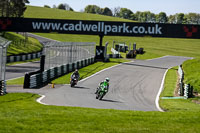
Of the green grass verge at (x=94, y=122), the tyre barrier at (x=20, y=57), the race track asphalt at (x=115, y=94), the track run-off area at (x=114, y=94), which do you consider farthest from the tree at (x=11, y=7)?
the green grass verge at (x=94, y=122)

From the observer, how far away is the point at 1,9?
8050 centimetres

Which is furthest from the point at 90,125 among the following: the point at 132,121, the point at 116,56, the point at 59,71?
the point at 116,56

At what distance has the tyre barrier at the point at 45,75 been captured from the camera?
26625mm

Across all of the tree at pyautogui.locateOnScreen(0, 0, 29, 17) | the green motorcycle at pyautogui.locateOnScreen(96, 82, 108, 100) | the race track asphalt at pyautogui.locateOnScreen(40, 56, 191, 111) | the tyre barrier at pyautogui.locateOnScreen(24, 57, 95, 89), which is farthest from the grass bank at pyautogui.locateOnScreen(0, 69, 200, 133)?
the tree at pyautogui.locateOnScreen(0, 0, 29, 17)

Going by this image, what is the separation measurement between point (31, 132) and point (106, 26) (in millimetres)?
37112

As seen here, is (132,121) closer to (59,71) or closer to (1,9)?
(59,71)

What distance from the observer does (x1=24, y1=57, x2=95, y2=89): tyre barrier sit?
87.4 feet

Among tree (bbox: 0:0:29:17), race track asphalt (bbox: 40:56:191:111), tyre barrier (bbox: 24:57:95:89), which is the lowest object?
race track asphalt (bbox: 40:56:191:111)

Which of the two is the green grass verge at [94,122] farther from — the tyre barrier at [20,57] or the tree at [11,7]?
the tree at [11,7]

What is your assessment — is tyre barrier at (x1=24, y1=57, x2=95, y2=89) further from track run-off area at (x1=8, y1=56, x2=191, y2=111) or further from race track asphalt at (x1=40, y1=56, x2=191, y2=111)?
race track asphalt at (x1=40, y1=56, x2=191, y2=111)

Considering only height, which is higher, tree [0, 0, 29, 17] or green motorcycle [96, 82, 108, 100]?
tree [0, 0, 29, 17]

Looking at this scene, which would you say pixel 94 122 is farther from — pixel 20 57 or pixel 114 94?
pixel 20 57

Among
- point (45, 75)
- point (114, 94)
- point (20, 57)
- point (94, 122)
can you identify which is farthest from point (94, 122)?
point (20, 57)

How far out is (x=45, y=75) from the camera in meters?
30.4
